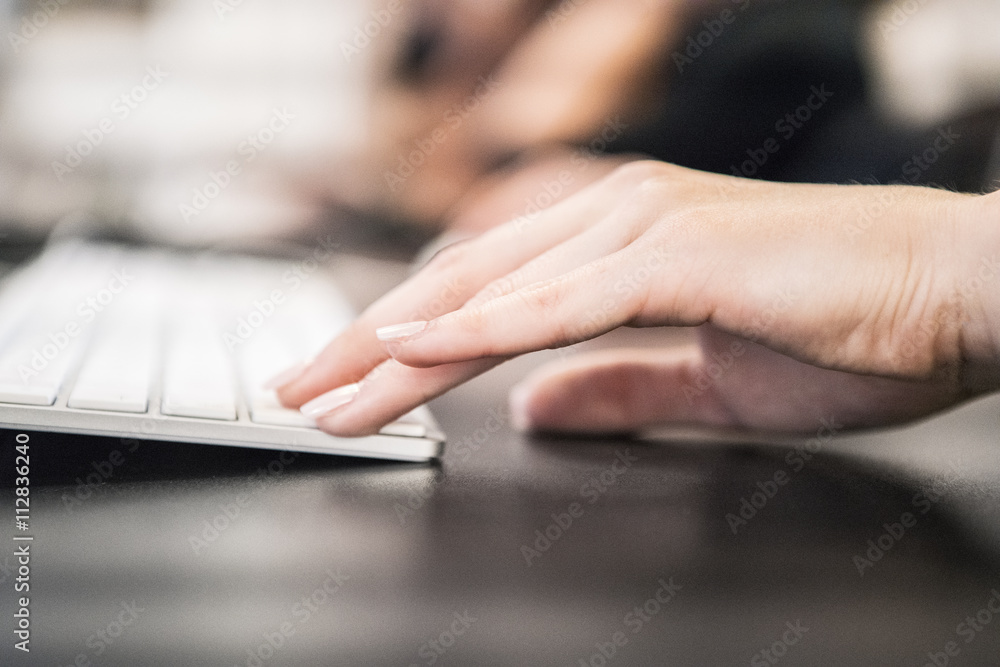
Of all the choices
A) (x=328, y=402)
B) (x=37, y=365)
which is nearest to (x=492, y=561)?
(x=328, y=402)

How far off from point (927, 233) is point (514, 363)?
15.3 inches

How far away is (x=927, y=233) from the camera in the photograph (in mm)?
501

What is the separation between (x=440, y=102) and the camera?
77.4 inches

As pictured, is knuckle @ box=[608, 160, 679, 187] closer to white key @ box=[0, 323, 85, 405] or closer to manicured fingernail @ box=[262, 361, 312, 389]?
manicured fingernail @ box=[262, 361, 312, 389]

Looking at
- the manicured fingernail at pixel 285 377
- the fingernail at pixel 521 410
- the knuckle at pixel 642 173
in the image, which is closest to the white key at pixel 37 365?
the manicured fingernail at pixel 285 377

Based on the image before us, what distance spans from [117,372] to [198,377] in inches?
1.7

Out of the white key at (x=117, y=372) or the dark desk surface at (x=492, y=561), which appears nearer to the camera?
the dark desk surface at (x=492, y=561)

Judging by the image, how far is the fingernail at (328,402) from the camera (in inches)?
18.7

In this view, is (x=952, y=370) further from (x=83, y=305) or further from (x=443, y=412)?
(x=83, y=305)

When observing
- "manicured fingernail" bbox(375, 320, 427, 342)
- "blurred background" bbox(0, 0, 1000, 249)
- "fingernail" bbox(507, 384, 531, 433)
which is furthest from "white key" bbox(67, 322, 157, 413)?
"blurred background" bbox(0, 0, 1000, 249)

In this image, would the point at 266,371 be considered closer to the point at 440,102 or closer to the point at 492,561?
the point at 492,561

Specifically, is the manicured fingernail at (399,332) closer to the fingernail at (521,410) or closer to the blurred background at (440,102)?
the fingernail at (521,410)

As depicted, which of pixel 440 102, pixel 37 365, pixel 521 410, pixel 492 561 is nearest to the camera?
pixel 492 561

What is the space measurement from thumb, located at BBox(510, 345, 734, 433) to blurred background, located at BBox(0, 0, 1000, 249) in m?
0.63
